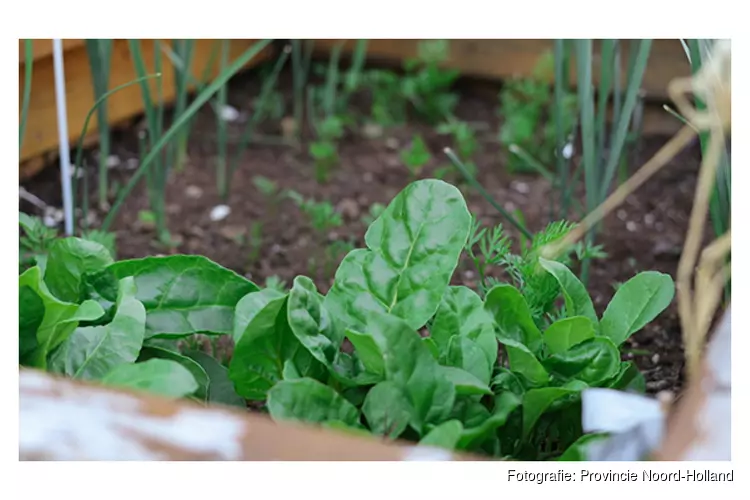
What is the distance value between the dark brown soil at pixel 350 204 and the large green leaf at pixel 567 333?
1.32ft

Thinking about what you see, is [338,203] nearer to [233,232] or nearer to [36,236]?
[233,232]

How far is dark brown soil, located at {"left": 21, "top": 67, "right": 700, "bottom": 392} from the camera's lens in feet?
5.19

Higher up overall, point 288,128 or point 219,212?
point 288,128

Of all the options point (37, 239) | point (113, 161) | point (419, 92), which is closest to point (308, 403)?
point (37, 239)

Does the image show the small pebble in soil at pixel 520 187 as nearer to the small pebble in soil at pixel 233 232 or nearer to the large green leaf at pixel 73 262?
the small pebble in soil at pixel 233 232

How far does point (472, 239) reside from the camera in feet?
3.40

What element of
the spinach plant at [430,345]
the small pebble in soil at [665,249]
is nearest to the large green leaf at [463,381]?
the spinach plant at [430,345]

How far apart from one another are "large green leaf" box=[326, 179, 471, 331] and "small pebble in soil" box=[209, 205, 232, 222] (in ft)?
2.75

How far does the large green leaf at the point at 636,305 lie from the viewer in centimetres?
98

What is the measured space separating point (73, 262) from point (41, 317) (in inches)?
3.6

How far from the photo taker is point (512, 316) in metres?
0.96
